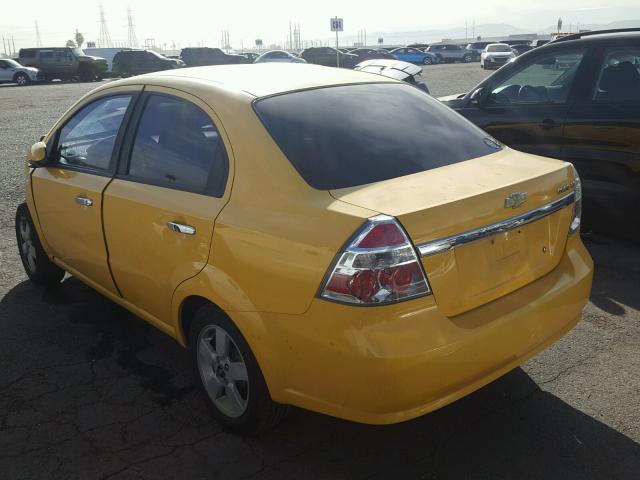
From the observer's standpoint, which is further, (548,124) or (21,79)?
(21,79)

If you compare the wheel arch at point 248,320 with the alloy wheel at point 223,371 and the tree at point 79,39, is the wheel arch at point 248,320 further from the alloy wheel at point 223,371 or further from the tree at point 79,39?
the tree at point 79,39

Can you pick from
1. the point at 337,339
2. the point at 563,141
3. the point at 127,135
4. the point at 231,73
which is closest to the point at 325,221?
→ the point at 337,339

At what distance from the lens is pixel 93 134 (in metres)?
4.07

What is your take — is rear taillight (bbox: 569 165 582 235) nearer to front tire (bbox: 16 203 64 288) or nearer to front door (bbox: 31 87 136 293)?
front door (bbox: 31 87 136 293)

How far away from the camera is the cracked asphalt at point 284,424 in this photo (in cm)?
289

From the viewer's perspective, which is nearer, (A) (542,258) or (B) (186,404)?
(A) (542,258)

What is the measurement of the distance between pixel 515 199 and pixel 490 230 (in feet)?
0.73

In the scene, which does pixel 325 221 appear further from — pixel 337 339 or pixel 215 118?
pixel 215 118

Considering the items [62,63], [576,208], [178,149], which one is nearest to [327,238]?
[178,149]

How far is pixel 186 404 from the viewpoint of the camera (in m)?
3.44

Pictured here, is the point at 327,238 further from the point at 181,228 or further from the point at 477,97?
the point at 477,97

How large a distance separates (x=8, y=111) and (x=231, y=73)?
1762cm

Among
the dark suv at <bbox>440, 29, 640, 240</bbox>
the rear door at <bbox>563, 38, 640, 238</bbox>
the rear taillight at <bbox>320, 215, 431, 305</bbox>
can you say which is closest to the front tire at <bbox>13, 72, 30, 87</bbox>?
the dark suv at <bbox>440, 29, 640, 240</bbox>

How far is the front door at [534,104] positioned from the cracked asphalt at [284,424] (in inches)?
76.0
